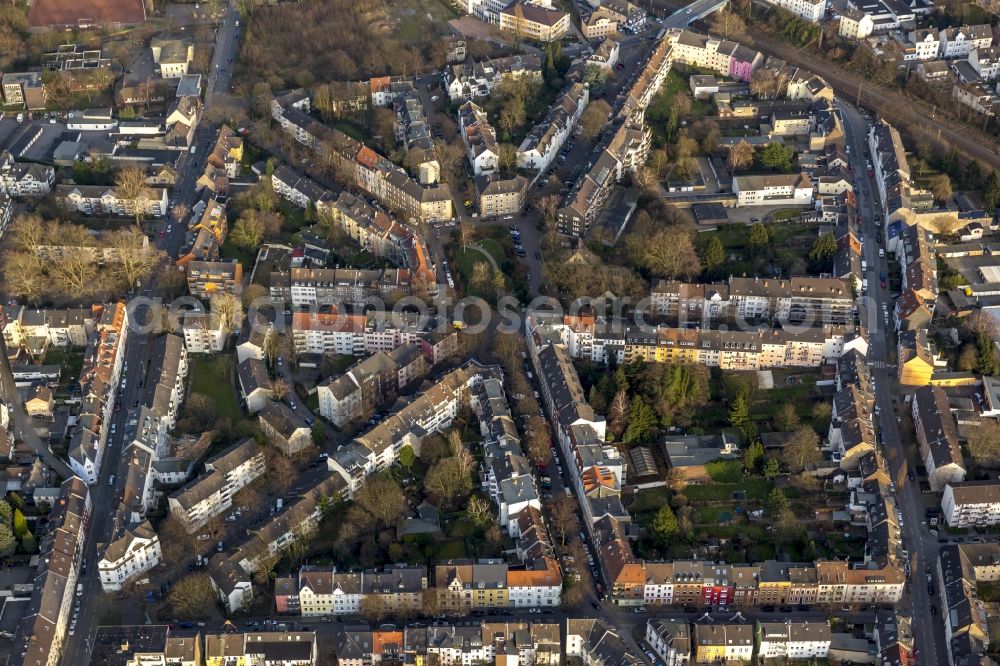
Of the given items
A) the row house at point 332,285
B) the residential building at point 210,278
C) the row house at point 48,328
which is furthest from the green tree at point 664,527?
the row house at point 48,328

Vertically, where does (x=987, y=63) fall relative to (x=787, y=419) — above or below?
above

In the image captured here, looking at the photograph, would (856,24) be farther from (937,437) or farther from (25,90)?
(25,90)

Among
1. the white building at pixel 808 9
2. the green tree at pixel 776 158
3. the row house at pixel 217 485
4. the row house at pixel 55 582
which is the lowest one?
the row house at pixel 55 582

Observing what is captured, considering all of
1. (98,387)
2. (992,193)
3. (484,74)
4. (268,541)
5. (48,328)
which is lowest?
(48,328)

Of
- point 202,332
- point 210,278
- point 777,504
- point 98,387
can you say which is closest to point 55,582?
point 98,387

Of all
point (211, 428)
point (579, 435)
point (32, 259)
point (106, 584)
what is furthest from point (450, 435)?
point (32, 259)

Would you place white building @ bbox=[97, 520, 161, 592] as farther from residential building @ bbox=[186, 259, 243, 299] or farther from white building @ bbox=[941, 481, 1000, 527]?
white building @ bbox=[941, 481, 1000, 527]

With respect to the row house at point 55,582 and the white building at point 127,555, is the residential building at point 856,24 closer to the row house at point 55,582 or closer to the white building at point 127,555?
the white building at point 127,555
